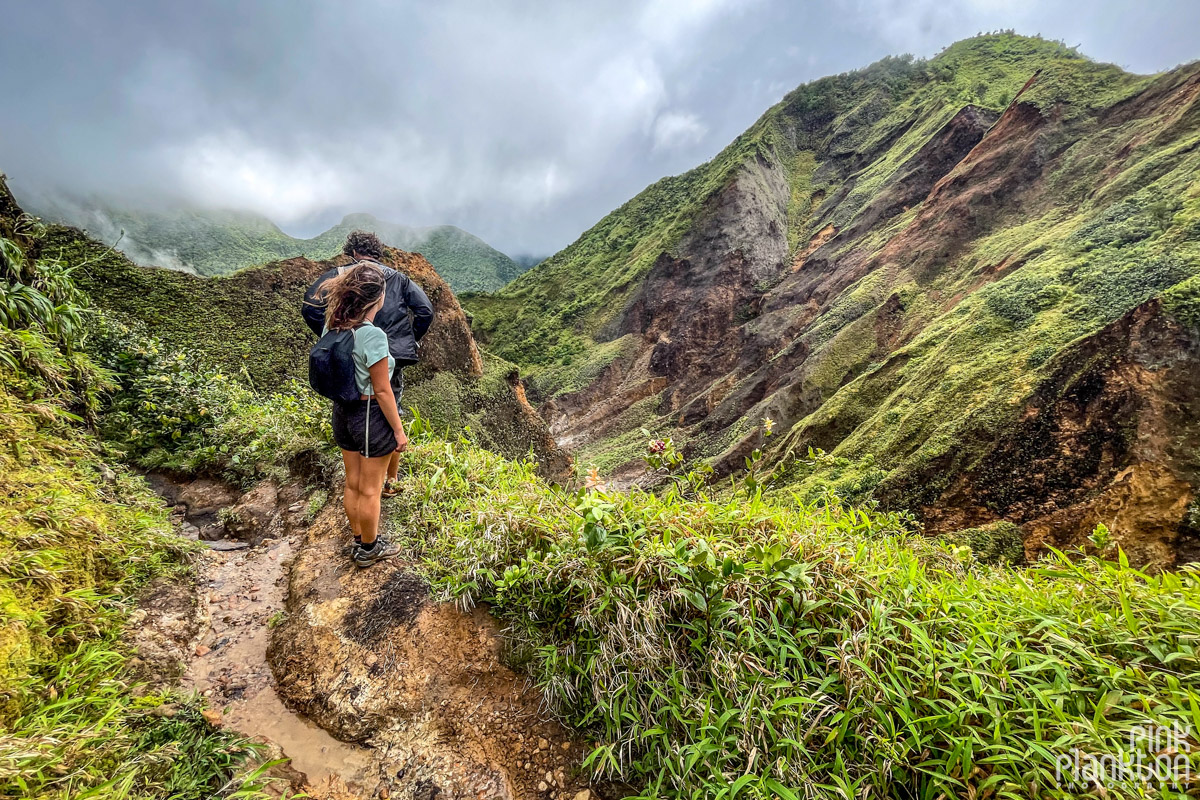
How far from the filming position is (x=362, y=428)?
2.76 m

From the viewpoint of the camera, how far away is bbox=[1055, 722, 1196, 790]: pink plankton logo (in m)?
1.35

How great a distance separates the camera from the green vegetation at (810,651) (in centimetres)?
158

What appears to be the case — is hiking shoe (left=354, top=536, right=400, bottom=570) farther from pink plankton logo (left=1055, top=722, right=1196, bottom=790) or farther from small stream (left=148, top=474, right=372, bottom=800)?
pink plankton logo (left=1055, top=722, right=1196, bottom=790)

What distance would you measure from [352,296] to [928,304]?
1957 centimetres

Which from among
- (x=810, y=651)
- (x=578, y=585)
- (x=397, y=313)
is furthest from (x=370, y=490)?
(x=810, y=651)

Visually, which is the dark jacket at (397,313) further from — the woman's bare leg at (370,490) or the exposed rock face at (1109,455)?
the exposed rock face at (1109,455)

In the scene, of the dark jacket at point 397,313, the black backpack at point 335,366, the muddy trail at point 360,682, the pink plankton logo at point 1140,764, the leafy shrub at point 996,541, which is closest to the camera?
the pink plankton logo at point 1140,764

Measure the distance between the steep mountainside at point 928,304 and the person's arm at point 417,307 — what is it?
3176mm

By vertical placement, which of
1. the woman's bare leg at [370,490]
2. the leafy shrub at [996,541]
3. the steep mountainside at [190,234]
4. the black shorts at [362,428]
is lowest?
the leafy shrub at [996,541]

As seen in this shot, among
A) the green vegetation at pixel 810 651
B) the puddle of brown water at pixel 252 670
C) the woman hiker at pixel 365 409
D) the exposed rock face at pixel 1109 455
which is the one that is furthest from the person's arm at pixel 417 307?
the exposed rock face at pixel 1109 455

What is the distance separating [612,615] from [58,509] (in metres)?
3.06

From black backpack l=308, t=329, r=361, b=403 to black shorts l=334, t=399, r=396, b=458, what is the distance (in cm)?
10

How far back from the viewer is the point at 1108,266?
9.06 meters

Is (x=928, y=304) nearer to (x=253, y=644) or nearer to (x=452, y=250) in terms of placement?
(x=253, y=644)
